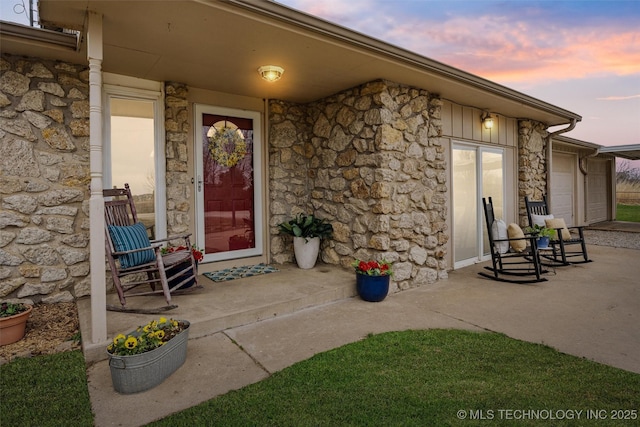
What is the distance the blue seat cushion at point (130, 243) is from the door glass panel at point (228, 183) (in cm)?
110

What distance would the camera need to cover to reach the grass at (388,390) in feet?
5.52

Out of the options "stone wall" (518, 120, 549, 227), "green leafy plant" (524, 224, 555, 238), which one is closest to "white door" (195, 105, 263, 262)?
"green leafy plant" (524, 224, 555, 238)

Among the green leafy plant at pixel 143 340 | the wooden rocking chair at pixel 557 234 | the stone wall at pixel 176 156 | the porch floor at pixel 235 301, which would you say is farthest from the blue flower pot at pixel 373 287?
the wooden rocking chair at pixel 557 234

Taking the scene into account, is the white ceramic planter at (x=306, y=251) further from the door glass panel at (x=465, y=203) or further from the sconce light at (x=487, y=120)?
the sconce light at (x=487, y=120)

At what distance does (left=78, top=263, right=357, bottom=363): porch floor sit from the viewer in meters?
2.65

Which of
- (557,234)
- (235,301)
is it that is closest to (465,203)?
(557,234)

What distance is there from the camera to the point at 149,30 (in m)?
2.57

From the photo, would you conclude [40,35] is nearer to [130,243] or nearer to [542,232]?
[130,243]

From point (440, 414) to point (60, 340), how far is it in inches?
104

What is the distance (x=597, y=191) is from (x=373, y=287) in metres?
10.5

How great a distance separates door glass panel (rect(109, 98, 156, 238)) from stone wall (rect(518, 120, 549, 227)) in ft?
18.3

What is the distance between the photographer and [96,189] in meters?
2.32

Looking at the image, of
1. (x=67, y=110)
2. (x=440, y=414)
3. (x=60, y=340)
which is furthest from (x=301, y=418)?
(x=67, y=110)

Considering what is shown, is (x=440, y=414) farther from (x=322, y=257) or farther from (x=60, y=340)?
(x=322, y=257)
